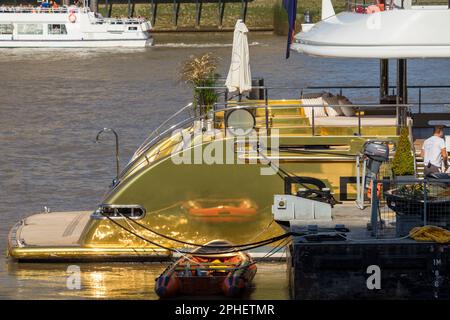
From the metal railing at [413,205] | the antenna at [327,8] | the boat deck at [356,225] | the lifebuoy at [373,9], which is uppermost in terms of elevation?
the antenna at [327,8]

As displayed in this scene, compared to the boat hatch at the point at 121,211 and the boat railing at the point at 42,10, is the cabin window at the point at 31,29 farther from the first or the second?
the boat hatch at the point at 121,211

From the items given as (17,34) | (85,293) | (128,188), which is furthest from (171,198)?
(17,34)

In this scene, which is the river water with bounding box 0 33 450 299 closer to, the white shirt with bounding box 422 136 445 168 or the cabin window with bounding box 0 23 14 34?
the cabin window with bounding box 0 23 14 34

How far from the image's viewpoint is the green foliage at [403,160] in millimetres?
17547

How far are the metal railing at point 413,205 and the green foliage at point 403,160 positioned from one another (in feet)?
4.14

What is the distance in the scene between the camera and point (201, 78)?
21.5 m

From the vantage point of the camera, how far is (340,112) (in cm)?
2011

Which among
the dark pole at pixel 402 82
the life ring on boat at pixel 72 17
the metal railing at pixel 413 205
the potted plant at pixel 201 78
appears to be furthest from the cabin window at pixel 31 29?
the metal railing at pixel 413 205

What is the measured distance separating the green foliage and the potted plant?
4.13 meters

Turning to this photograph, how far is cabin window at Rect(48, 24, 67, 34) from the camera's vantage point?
69.9 m

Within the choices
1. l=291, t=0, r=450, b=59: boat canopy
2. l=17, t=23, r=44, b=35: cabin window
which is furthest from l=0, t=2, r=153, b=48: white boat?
l=291, t=0, r=450, b=59: boat canopy

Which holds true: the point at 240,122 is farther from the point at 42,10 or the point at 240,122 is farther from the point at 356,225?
the point at 42,10
